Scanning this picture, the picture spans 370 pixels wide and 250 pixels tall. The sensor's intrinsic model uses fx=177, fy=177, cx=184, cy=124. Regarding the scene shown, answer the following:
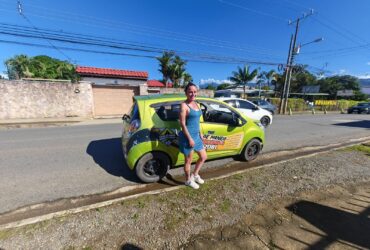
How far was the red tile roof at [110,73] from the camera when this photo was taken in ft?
55.1

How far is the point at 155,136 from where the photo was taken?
3.21 metres

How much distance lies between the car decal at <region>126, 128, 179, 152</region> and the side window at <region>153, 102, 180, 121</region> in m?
0.23

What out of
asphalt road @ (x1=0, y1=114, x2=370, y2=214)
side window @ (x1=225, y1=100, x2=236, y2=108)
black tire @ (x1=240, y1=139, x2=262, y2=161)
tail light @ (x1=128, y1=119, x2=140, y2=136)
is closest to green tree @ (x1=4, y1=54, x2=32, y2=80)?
asphalt road @ (x1=0, y1=114, x2=370, y2=214)

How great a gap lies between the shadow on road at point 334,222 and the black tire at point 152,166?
2.16 meters

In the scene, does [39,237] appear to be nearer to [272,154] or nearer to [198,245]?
[198,245]

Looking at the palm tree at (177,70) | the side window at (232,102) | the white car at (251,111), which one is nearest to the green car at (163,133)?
the side window at (232,102)

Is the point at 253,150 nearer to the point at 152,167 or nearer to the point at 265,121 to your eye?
the point at 152,167

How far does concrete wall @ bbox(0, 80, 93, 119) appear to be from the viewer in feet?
38.5

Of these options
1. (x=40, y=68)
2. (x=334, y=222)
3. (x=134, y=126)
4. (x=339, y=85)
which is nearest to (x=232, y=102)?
(x=134, y=126)

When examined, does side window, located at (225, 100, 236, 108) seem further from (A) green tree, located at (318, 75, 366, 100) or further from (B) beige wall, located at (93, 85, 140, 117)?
(A) green tree, located at (318, 75, 366, 100)

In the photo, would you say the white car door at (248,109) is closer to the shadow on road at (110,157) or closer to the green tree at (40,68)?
the shadow on road at (110,157)

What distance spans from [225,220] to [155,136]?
68.4 inches

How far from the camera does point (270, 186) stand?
3.17 metres

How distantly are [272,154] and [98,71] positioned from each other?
17.5m
